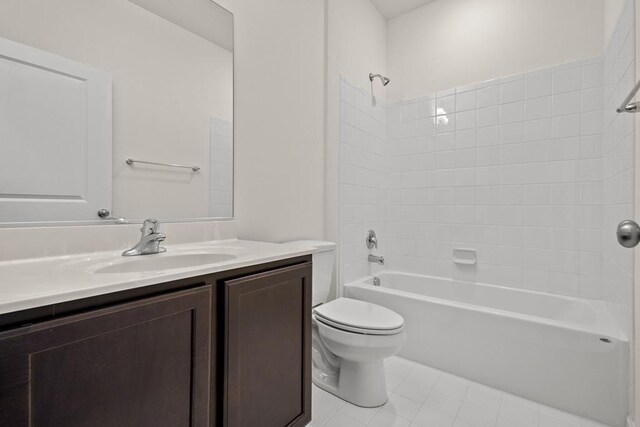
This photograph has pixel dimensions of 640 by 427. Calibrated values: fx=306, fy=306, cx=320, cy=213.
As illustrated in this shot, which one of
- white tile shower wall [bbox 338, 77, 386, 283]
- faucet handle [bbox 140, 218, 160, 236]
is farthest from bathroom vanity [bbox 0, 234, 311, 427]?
white tile shower wall [bbox 338, 77, 386, 283]

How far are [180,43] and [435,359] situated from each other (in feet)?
7.23

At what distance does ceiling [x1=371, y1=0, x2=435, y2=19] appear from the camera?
2557 millimetres

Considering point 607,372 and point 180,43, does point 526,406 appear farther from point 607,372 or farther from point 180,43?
point 180,43

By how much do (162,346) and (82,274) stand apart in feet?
0.89

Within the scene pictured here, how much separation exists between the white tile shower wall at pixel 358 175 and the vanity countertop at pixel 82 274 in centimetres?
110

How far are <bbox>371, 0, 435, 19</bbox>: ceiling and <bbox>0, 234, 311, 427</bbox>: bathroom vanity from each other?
8.03 feet

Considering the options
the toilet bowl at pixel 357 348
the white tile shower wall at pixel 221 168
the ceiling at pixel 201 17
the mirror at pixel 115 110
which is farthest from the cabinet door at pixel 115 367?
the ceiling at pixel 201 17

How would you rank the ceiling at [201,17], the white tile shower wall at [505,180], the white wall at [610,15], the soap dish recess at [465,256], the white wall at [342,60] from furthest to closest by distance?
the soap dish recess at [465,256] → the white wall at [342,60] → the white tile shower wall at [505,180] → the white wall at [610,15] → the ceiling at [201,17]

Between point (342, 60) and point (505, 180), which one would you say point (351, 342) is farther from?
point (342, 60)

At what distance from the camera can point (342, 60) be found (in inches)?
88.3

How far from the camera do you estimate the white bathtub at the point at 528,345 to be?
1.44 metres

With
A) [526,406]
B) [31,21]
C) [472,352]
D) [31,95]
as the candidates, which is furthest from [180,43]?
[526,406]

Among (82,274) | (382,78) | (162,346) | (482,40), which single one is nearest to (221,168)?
(82,274)

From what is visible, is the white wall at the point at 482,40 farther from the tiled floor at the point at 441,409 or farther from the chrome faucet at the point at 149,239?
the chrome faucet at the point at 149,239
